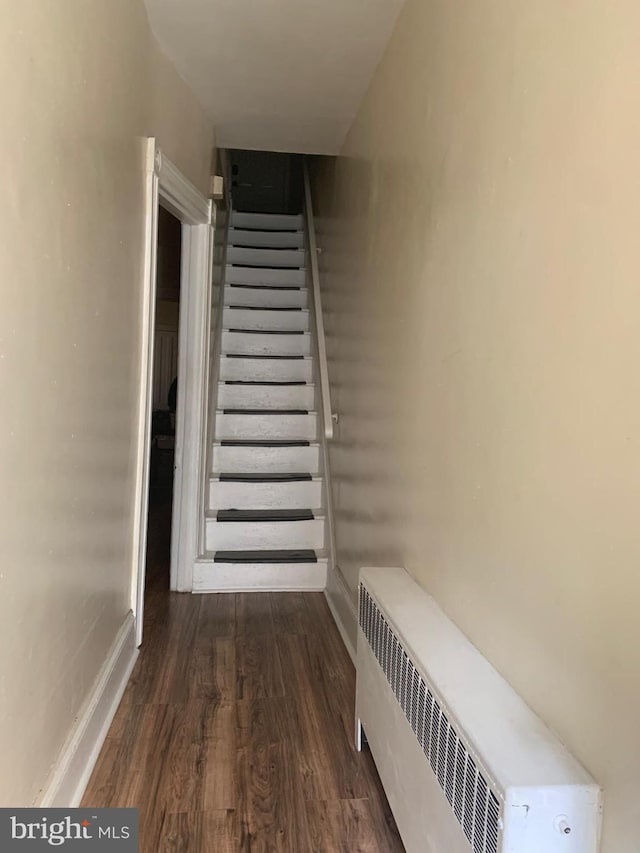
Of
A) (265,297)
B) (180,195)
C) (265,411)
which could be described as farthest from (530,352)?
(265,297)

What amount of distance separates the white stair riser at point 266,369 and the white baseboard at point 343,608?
1651 millimetres

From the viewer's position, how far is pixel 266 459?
13.4 ft

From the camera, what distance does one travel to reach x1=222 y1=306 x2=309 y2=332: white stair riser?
195 inches

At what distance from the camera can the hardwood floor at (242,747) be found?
168 cm

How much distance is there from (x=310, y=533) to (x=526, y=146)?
2.85 meters

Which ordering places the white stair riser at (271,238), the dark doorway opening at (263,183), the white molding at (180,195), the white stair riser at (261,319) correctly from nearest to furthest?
the white molding at (180,195), the white stair riser at (261,319), the white stair riser at (271,238), the dark doorway opening at (263,183)

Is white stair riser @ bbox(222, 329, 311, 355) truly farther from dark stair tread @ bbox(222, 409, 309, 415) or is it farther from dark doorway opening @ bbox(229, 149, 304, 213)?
dark doorway opening @ bbox(229, 149, 304, 213)

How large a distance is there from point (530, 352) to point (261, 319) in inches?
156

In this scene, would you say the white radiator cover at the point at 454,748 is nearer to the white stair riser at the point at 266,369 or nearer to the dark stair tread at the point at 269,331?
the white stair riser at the point at 266,369

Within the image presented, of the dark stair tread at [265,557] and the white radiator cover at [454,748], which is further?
the dark stair tread at [265,557]

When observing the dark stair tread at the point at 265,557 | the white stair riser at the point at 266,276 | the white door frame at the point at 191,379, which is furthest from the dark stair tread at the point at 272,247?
the dark stair tread at the point at 265,557

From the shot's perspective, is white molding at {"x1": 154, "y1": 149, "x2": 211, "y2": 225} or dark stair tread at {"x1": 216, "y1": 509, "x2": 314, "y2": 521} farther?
dark stair tread at {"x1": 216, "y1": 509, "x2": 314, "y2": 521}

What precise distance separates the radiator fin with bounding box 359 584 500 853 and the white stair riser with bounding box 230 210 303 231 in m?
5.03

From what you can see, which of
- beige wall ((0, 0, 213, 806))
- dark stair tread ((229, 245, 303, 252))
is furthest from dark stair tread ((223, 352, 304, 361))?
beige wall ((0, 0, 213, 806))
